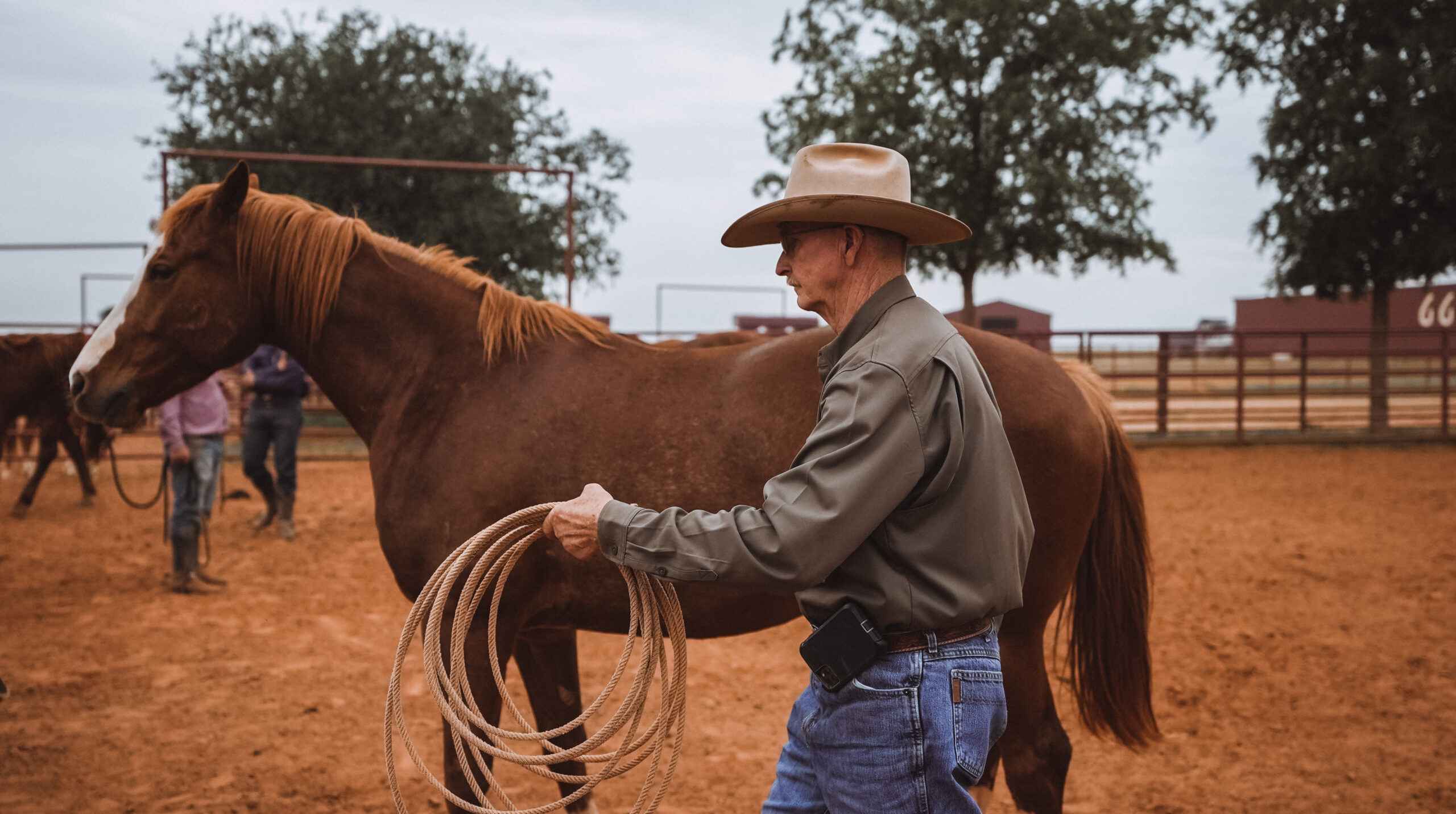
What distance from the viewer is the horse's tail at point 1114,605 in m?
2.96

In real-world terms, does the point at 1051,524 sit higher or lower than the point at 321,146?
lower

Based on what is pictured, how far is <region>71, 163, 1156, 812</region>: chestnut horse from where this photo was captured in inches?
102

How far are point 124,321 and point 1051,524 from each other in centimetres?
293

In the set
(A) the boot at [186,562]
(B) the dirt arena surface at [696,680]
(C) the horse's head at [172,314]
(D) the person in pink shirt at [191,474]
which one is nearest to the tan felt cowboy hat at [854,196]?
(C) the horse's head at [172,314]

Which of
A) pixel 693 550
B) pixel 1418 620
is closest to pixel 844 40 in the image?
pixel 1418 620

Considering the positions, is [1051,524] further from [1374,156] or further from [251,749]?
[1374,156]

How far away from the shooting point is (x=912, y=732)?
139 cm

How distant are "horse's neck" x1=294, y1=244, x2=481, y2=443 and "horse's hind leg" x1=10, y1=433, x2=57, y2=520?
7.77m

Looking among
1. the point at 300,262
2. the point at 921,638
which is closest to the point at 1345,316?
the point at 300,262

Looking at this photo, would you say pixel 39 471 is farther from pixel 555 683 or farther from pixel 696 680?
pixel 555 683

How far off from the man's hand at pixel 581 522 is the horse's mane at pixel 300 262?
136cm

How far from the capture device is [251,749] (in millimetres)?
3707

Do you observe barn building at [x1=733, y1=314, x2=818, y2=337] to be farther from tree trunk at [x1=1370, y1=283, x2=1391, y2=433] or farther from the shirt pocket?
the shirt pocket

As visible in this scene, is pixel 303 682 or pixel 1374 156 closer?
pixel 303 682
